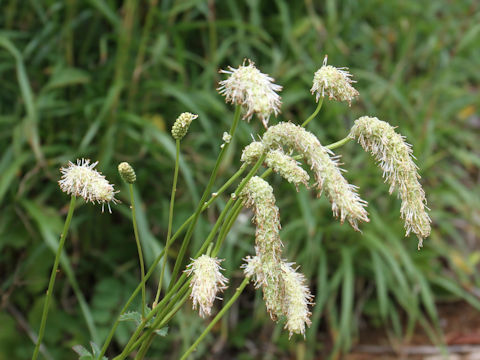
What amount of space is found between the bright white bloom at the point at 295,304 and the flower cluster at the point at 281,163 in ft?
0.59

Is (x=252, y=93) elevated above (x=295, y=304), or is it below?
above

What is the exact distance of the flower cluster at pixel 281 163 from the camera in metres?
0.75

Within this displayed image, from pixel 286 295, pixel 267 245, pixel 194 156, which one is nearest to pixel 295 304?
pixel 286 295

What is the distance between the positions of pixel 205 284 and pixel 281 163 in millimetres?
188

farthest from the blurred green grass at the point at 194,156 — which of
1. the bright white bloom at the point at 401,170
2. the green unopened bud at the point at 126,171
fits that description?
the bright white bloom at the point at 401,170

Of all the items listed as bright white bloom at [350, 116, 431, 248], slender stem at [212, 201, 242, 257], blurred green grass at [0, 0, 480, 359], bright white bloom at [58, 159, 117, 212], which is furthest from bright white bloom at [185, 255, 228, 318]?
blurred green grass at [0, 0, 480, 359]

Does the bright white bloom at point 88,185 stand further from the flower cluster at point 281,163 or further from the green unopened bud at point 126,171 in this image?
the flower cluster at point 281,163

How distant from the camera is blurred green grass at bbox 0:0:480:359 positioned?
86.6 inches

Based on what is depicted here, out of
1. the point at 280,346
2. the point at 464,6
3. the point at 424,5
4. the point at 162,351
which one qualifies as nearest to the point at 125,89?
the point at 162,351

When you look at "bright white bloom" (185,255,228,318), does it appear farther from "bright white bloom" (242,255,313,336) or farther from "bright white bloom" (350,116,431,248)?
"bright white bloom" (350,116,431,248)

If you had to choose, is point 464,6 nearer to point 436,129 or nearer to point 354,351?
point 436,129

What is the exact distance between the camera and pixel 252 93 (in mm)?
701

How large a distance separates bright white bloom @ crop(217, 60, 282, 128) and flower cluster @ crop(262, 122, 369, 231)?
0.03 meters

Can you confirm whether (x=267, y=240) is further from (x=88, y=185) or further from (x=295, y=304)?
(x=88, y=185)
